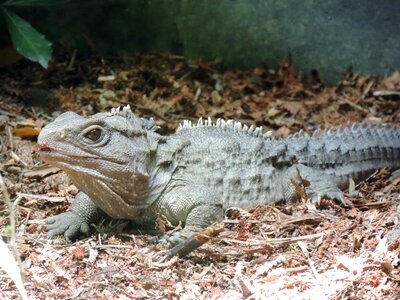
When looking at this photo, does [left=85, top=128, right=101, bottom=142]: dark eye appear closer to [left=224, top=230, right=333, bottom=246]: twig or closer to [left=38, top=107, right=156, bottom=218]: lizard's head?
[left=38, top=107, right=156, bottom=218]: lizard's head

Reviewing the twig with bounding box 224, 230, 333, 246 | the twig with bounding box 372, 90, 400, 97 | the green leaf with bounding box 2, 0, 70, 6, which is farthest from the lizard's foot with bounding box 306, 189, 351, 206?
the green leaf with bounding box 2, 0, 70, 6

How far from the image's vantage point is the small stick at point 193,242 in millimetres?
4746

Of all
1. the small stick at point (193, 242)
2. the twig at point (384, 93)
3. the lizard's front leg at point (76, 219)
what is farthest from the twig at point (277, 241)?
the twig at point (384, 93)

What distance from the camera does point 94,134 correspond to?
16.7 ft

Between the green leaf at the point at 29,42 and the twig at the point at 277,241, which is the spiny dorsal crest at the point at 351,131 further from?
the green leaf at the point at 29,42

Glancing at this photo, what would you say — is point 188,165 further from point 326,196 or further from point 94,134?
point 326,196

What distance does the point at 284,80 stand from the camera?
8562 mm

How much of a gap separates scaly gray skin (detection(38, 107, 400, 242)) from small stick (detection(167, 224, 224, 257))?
213mm

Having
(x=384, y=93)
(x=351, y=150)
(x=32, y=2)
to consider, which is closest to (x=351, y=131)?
(x=351, y=150)

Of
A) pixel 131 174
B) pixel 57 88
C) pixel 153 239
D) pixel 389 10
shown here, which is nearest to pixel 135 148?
pixel 131 174

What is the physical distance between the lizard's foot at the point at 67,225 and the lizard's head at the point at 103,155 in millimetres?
241

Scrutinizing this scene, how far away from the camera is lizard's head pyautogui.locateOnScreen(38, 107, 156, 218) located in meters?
4.99

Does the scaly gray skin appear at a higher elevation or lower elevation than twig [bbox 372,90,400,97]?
lower

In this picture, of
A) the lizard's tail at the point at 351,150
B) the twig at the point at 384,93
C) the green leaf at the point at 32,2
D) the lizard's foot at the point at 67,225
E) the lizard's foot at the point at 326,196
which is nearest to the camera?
the lizard's foot at the point at 67,225
